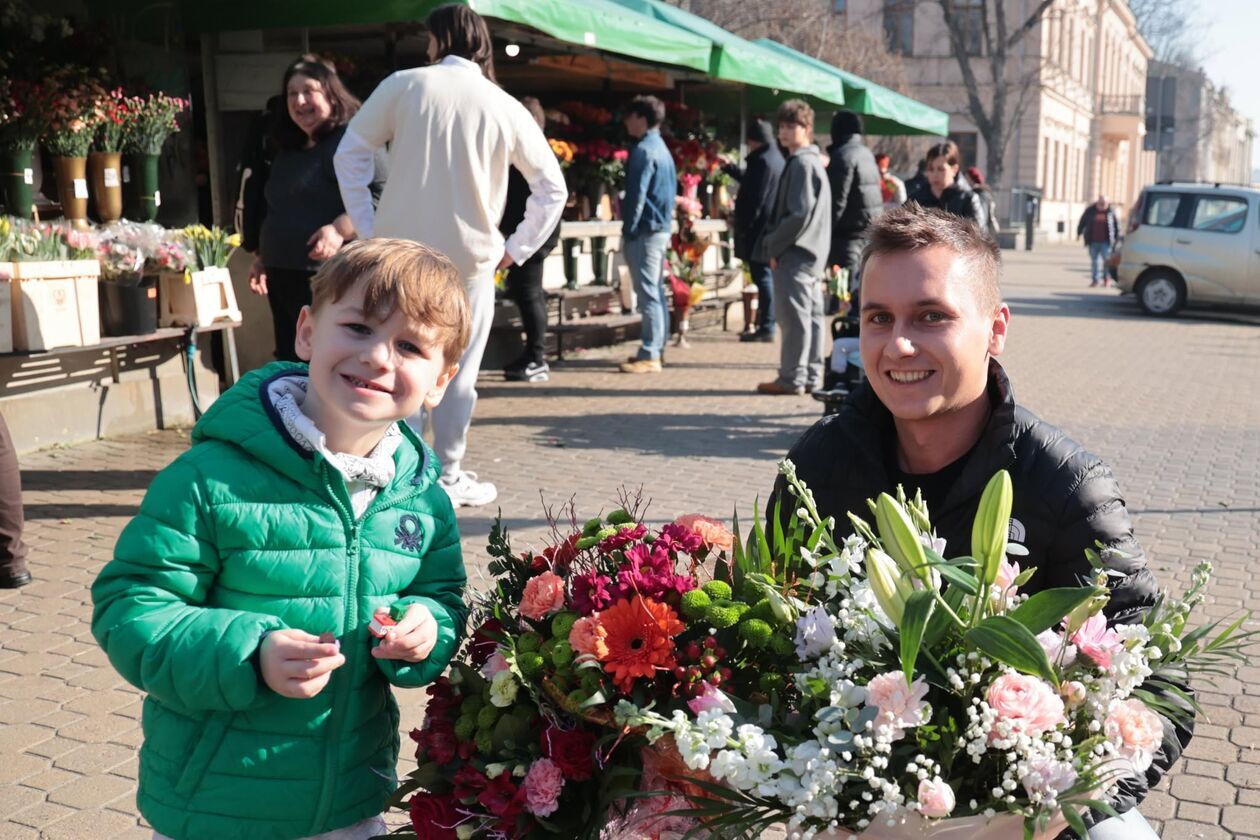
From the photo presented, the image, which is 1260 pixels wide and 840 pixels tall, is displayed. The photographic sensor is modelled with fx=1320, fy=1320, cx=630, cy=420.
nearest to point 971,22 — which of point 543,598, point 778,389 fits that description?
point 778,389

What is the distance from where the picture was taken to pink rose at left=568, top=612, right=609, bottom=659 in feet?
5.95

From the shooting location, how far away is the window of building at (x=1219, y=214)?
19141 millimetres

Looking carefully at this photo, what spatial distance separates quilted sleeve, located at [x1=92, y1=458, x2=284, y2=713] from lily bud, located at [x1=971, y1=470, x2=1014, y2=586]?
3.63ft

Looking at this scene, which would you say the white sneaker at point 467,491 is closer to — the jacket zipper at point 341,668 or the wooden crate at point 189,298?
the wooden crate at point 189,298

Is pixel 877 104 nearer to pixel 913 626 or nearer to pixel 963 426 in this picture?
pixel 963 426

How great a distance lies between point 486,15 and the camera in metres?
7.24

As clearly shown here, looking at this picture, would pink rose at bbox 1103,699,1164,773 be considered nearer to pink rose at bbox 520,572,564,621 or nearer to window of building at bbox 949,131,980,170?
pink rose at bbox 520,572,564,621

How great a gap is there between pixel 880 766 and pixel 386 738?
3.45ft

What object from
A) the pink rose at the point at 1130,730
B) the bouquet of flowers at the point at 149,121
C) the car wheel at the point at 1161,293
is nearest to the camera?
the pink rose at the point at 1130,730

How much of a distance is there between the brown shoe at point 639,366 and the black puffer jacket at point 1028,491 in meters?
9.15

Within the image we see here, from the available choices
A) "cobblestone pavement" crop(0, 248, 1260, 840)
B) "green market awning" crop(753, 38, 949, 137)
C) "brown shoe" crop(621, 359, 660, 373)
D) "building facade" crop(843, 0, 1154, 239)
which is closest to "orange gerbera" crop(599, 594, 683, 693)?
"cobblestone pavement" crop(0, 248, 1260, 840)

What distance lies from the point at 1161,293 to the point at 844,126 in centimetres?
1158

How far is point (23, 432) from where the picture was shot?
7.51 meters

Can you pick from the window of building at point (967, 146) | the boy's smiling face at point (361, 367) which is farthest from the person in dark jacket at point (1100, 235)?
the boy's smiling face at point (361, 367)
